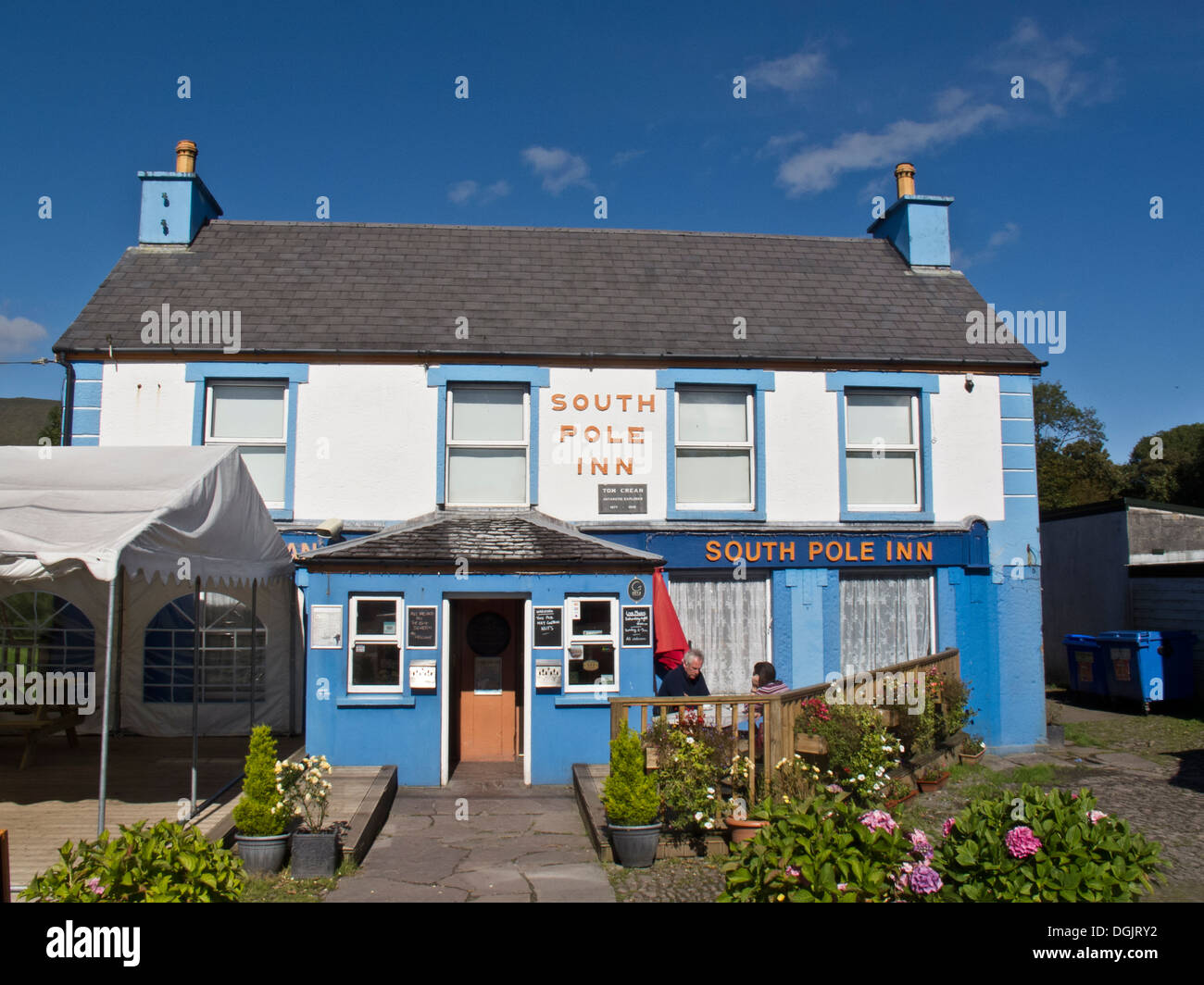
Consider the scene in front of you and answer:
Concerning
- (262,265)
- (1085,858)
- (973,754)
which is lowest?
(973,754)

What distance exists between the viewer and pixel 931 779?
10.7 meters

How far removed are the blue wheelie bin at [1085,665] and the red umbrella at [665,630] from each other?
35.2ft

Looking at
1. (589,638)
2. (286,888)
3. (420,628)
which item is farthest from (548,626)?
(286,888)

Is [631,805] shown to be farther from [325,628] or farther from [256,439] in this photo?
[256,439]

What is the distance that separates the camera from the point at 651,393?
12.8m

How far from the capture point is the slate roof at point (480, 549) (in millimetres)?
10656

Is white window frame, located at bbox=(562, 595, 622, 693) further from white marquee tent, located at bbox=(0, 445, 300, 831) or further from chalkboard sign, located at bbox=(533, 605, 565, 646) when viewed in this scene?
white marquee tent, located at bbox=(0, 445, 300, 831)

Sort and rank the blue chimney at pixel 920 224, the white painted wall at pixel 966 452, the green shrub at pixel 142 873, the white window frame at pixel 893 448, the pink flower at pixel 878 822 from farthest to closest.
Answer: the blue chimney at pixel 920 224, the white painted wall at pixel 966 452, the white window frame at pixel 893 448, the pink flower at pixel 878 822, the green shrub at pixel 142 873

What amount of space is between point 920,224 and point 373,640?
11.7 meters

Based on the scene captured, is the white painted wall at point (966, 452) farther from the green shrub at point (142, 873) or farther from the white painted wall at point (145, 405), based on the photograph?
the green shrub at point (142, 873)

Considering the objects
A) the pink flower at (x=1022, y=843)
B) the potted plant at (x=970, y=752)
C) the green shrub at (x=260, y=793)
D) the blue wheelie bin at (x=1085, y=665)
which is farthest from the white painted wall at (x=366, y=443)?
the blue wheelie bin at (x=1085, y=665)

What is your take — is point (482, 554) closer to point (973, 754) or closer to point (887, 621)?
point (887, 621)
